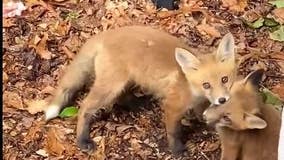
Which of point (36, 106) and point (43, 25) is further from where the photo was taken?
point (43, 25)

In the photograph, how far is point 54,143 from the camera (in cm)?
516

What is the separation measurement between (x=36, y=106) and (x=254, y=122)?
5.23 ft

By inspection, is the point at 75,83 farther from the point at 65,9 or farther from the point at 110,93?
the point at 65,9

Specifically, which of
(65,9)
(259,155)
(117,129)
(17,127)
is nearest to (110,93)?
(117,129)

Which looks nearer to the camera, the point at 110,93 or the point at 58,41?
the point at 110,93

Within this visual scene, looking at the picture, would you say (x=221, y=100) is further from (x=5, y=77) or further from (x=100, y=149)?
(x=5, y=77)

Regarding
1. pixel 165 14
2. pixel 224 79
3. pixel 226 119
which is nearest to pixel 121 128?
pixel 224 79

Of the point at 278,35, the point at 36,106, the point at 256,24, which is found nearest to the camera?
the point at 36,106

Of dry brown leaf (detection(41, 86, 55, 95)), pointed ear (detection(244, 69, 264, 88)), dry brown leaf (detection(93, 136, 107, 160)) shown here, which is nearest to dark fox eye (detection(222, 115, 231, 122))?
pointed ear (detection(244, 69, 264, 88))

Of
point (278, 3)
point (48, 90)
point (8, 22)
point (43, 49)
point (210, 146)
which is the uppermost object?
point (8, 22)

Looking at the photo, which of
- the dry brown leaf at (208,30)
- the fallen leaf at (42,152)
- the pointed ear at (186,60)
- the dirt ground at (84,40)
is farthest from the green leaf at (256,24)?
the fallen leaf at (42,152)

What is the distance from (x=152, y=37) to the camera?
510cm

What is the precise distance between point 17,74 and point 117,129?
0.86m

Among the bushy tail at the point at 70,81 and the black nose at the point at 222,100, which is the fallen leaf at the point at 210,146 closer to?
the black nose at the point at 222,100
